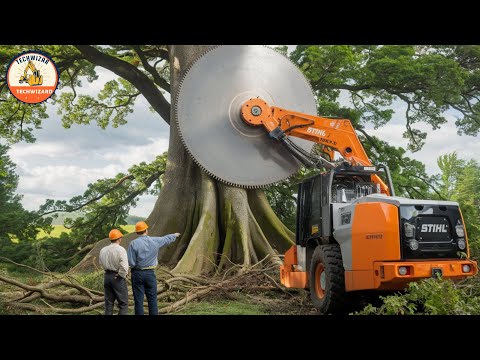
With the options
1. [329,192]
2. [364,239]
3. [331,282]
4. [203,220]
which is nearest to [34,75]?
[203,220]

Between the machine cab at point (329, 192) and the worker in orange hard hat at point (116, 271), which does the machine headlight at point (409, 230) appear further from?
the worker in orange hard hat at point (116, 271)

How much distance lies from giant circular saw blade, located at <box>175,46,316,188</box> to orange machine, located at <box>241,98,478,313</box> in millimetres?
1970

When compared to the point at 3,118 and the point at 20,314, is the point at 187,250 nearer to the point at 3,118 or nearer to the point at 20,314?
the point at 20,314

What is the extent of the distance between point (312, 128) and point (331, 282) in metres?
3.08

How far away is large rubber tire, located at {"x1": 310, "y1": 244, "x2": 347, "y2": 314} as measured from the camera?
21.7 feet

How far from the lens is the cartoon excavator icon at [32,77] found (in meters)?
8.28

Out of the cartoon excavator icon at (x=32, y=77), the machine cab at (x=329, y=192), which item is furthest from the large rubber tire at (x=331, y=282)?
the cartoon excavator icon at (x=32, y=77)

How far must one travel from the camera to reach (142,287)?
22.0ft

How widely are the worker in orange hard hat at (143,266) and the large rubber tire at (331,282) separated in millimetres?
1777

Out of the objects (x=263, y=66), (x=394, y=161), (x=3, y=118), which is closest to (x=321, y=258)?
(x=263, y=66)

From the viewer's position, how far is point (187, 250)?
32.3ft

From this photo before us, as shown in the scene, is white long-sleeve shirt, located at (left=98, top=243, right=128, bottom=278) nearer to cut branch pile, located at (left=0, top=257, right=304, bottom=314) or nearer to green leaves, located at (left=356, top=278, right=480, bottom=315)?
cut branch pile, located at (left=0, top=257, right=304, bottom=314)

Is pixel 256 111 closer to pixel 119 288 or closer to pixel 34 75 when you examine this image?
pixel 34 75

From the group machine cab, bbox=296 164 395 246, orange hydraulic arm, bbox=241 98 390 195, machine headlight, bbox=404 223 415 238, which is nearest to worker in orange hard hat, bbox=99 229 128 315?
machine cab, bbox=296 164 395 246
